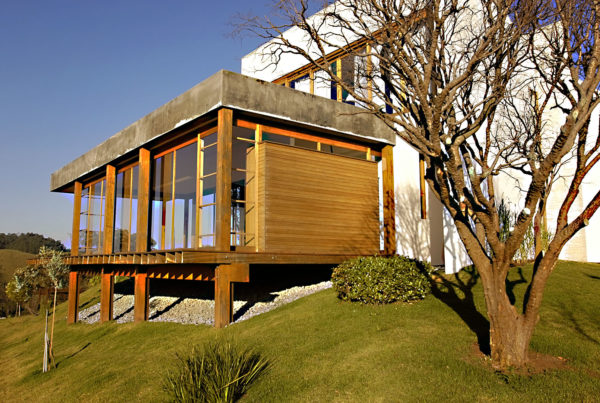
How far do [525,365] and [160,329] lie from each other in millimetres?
8389

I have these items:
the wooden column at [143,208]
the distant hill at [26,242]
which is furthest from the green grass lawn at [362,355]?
the distant hill at [26,242]

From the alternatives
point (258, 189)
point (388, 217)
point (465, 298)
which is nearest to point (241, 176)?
point (258, 189)

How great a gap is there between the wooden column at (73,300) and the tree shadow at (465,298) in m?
13.1

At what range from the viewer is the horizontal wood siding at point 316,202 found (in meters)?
11.2

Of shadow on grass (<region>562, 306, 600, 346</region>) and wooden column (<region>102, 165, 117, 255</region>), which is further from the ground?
wooden column (<region>102, 165, 117, 255</region>)

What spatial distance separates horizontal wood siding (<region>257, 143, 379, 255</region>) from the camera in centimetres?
1116

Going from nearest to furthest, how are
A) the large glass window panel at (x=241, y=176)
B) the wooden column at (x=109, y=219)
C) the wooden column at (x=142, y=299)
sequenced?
the large glass window panel at (x=241, y=176) < the wooden column at (x=142, y=299) < the wooden column at (x=109, y=219)

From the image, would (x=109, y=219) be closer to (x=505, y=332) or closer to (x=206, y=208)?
(x=206, y=208)

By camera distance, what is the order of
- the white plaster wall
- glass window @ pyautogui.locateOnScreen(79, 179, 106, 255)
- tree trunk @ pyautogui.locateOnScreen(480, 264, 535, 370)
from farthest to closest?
glass window @ pyautogui.locateOnScreen(79, 179, 106, 255)
the white plaster wall
tree trunk @ pyautogui.locateOnScreen(480, 264, 535, 370)

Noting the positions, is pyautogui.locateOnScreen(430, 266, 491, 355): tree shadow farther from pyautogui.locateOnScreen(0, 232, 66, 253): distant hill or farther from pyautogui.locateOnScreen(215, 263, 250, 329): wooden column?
pyautogui.locateOnScreen(0, 232, 66, 253): distant hill

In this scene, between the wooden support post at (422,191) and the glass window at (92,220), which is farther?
the glass window at (92,220)

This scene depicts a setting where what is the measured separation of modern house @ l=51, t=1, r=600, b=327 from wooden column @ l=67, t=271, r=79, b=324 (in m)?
1.49

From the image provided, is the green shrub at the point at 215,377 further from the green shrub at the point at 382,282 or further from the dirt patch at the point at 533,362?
the dirt patch at the point at 533,362

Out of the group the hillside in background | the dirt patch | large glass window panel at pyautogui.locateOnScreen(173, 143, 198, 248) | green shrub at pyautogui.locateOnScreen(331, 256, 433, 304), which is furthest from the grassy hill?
the dirt patch
